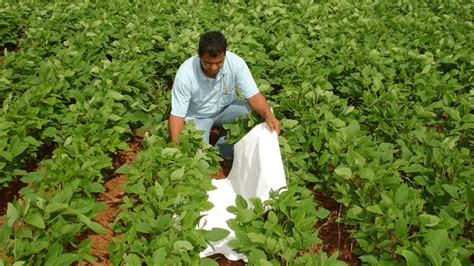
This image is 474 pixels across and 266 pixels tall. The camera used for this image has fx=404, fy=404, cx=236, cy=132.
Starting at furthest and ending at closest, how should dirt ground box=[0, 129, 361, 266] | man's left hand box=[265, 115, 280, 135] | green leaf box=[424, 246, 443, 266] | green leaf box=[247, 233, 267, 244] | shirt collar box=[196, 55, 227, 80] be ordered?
shirt collar box=[196, 55, 227, 80], man's left hand box=[265, 115, 280, 135], dirt ground box=[0, 129, 361, 266], green leaf box=[247, 233, 267, 244], green leaf box=[424, 246, 443, 266]

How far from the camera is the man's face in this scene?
3287mm

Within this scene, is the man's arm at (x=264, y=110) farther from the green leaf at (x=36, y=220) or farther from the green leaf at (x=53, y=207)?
the green leaf at (x=36, y=220)

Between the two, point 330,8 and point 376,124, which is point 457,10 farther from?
point 376,124

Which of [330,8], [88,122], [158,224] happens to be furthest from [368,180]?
[330,8]

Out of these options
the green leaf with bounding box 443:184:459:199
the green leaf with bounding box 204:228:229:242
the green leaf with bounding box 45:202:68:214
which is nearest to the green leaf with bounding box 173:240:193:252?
the green leaf with bounding box 204:228:229:242

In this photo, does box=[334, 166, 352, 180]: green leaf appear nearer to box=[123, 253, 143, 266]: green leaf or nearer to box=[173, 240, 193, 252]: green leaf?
box=[173, 240, 193, 252]: green leaf

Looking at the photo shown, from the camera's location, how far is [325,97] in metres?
3.74

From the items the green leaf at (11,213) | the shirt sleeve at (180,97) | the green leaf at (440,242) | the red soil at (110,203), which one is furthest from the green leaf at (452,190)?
the green leaf at (11,213)

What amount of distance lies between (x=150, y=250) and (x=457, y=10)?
20.0 feet

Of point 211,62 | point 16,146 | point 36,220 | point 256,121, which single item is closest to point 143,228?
point 36,220

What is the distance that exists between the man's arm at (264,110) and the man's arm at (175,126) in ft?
2.17

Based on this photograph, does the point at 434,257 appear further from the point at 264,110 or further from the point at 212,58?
the point at 212,58

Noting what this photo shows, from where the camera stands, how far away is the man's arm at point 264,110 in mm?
3422

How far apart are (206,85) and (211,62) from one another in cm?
45
